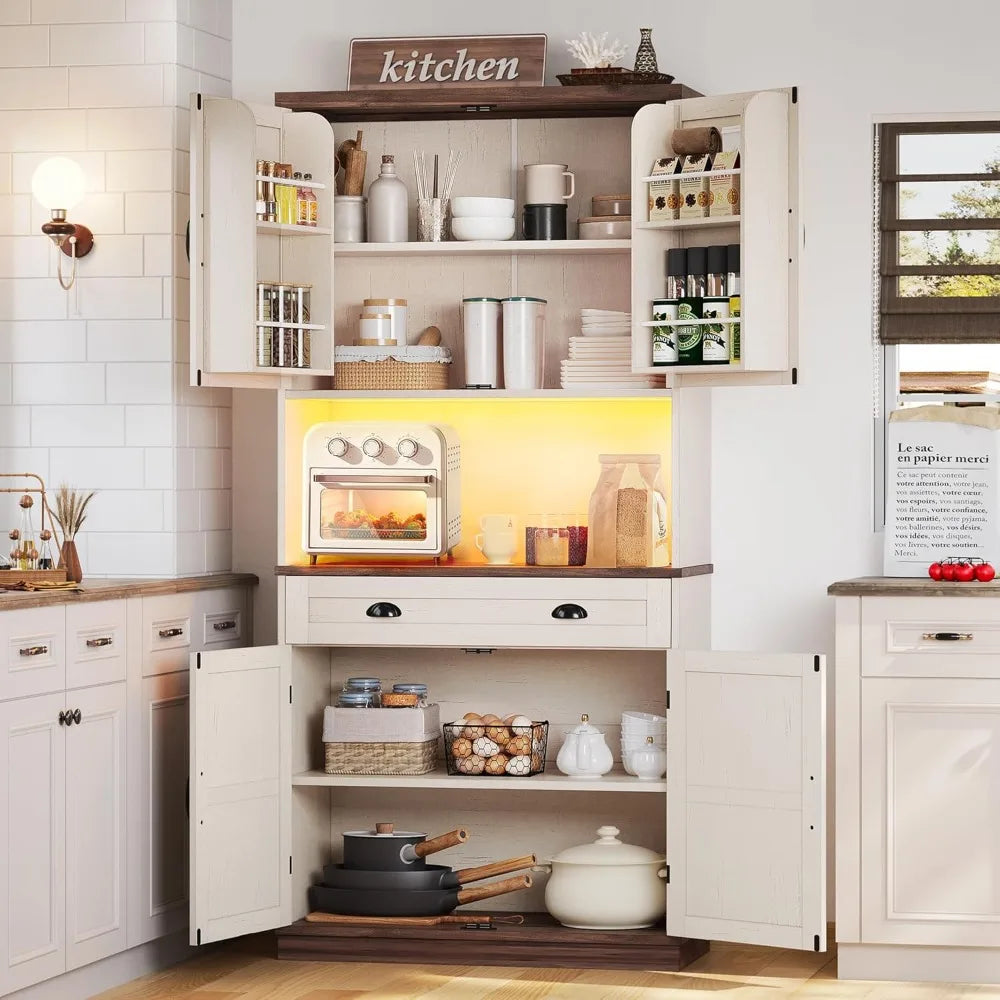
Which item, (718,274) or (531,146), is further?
(531,146)

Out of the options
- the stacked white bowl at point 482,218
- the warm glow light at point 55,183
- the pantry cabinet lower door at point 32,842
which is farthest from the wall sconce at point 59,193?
the pantry cabinet lower door at point 32,842

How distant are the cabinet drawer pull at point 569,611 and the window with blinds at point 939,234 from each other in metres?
1.20

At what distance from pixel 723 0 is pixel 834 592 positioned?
176 centimetres

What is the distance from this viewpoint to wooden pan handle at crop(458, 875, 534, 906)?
14.2 ft

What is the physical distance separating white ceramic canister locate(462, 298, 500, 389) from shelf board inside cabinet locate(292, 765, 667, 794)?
42.5 inches

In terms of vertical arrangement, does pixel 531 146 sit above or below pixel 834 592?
above

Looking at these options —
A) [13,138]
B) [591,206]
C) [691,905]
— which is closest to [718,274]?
[591,206]

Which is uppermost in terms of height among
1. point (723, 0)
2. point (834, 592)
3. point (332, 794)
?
point (723, 0)

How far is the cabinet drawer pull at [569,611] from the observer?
4242mm

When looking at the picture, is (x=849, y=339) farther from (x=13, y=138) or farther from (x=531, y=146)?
(x=13, y=138)

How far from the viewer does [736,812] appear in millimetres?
4125

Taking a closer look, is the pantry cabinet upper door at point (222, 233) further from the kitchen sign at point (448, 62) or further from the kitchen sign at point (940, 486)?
the kitchen sign at point (940, 486)

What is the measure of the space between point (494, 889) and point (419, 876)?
0.21m

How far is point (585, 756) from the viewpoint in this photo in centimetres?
437
